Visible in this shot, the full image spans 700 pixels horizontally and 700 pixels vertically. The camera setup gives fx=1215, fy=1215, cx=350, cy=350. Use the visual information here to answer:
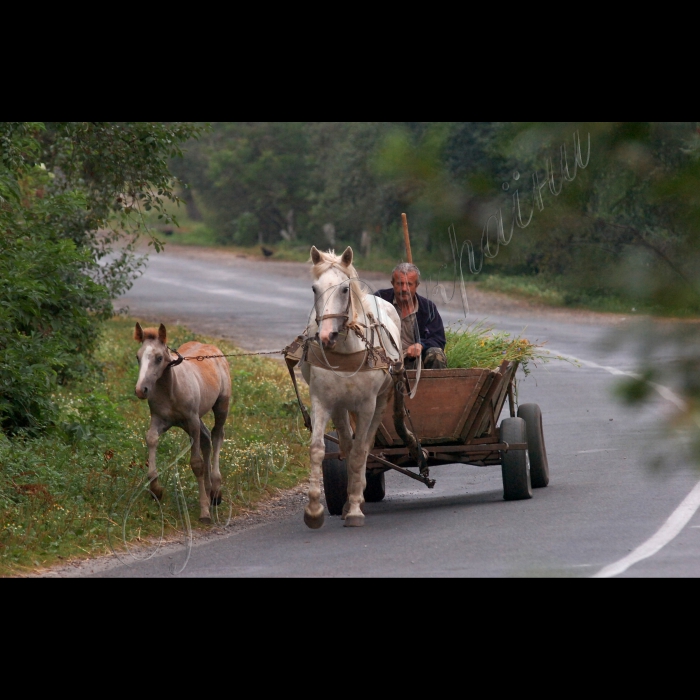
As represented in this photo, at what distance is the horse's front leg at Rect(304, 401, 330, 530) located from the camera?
8.79m

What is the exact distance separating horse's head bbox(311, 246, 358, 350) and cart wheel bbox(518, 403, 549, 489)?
252cm

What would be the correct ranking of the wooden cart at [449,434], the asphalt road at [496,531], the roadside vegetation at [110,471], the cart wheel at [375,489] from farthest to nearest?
the cart wheel at [375,489], the wooden cart at [449,434], the roadside vegetation at [110,471], the asphalt road at [496,531]

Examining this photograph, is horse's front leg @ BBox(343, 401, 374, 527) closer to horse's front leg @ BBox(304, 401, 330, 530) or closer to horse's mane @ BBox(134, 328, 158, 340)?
horse's front leg @ BBox(304, 401, 330, 530)

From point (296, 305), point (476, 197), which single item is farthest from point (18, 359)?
point (296, 305)

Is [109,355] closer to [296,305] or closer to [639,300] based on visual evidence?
[296,305]

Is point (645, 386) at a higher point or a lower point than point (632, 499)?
higher

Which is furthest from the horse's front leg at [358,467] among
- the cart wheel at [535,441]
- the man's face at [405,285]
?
the cart wheel at [535,441]

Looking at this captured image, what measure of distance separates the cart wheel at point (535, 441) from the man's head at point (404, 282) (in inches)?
55.0

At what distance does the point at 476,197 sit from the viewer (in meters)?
2.47

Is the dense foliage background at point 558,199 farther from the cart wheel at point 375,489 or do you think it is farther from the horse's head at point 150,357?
the cart wheel at point 375,489

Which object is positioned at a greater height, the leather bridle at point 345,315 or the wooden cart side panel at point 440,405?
the leather bridle at point 345,315

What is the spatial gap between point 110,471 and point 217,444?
49.6 inches

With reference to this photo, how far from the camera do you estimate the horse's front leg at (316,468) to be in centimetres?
879

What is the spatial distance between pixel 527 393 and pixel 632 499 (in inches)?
284
